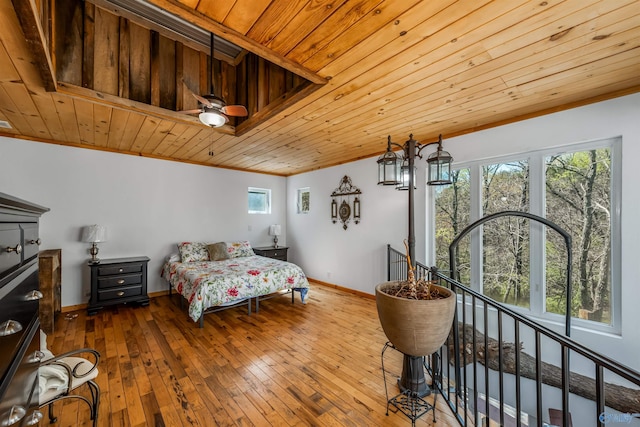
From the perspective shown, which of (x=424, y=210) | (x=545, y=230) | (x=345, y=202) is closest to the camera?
(x=545, y=230)

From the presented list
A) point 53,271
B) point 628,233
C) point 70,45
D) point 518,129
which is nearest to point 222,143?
point 70,45

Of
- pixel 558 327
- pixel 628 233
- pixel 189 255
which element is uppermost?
pixel 628 233

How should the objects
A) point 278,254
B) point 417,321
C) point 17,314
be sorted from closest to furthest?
point 17,314 → point 417,321 → point 278,254

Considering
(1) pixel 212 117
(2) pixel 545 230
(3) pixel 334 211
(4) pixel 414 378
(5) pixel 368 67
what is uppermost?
(5) pixel 368 67

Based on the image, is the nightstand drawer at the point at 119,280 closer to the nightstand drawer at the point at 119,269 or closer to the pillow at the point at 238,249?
the nightstand drawer at the point at 119,269

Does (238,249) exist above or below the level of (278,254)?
above

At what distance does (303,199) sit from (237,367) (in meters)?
4.11

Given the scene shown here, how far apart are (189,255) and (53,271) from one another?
1693mm

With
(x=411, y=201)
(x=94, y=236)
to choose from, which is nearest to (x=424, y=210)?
(x=411, y=201)

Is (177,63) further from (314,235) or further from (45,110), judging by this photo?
(314,235)

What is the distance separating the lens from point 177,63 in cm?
297

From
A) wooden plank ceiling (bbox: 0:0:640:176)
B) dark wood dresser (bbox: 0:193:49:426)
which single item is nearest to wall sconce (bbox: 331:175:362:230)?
wooden plank ceiling (bbox: 0:0:640:176)

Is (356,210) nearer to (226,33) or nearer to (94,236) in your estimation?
(226,33)

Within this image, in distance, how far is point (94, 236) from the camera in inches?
151
